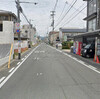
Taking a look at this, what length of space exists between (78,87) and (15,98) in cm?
246

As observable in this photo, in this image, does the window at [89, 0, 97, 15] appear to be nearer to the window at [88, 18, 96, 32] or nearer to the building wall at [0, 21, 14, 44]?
the window at [88, 18, 96, 32]

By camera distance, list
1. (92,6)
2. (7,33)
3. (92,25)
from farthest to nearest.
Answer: (7,33) → (92,25) → (92,6)

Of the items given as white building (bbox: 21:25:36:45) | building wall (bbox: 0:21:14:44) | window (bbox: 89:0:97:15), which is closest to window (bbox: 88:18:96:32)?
window (bbox: 89:0:97:15)

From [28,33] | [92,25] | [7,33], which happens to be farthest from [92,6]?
[28,33]

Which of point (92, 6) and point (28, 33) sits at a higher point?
point (92, 6)

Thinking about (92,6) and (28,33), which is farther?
(28,33)

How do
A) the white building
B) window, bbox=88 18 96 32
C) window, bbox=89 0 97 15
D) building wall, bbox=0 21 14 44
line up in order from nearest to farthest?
window, bbox=89 0 97 15, window, bbox=88 18 96 32, building wall, bbox=0 21 14 44, the white building

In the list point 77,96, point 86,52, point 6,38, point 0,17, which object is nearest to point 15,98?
point 77,96

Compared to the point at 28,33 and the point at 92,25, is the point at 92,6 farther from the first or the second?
the point at 28,33

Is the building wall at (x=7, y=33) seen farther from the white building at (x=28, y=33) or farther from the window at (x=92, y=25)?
the white building at (x=28, y=33)

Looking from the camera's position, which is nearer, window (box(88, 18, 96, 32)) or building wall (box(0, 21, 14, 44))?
window (box(88, 18, 96, 32))

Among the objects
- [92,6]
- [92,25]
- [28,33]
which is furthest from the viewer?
[28,33]

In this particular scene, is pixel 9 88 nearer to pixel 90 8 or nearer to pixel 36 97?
Answer: pixel 36 97

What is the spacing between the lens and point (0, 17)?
3750 centimetres
